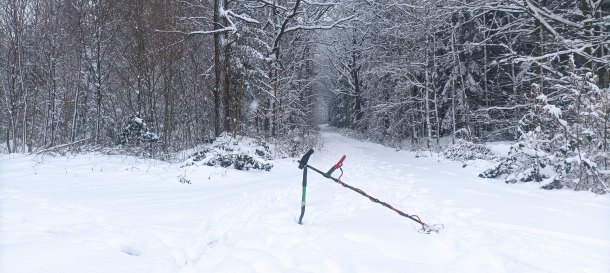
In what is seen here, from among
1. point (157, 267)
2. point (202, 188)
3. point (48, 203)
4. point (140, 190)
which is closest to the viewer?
point (157, 267)

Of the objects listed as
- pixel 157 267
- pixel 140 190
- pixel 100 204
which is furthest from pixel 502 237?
pixel 140 190

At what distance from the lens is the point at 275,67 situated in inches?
673

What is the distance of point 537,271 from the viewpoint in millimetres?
3666

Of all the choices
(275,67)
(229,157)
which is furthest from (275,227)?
(275,67)

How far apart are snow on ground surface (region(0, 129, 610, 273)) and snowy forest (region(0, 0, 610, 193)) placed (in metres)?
1.75

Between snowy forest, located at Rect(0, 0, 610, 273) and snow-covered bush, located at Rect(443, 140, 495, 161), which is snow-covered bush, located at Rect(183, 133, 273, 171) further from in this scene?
snow-covered bush, located at Rect(443, 140, 495, 161)

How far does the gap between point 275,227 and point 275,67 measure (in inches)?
501

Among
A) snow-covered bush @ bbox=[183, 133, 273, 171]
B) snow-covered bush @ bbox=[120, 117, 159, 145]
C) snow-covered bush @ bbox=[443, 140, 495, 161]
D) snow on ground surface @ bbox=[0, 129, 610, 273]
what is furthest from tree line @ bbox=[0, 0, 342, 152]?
snow-covered bush @ bbox=[443, 140, 495, 161]

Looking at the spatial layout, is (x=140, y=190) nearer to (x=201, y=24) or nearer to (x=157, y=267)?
(x=157, y=267)

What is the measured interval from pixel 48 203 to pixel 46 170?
365cm

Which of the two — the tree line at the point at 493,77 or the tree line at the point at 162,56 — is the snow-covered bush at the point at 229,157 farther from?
the tree line at the point at 493,77

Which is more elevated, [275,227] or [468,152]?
[468,152]

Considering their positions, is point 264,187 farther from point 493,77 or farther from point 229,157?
point 493,77

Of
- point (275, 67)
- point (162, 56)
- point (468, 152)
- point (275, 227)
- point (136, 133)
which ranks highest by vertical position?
point (162, 56)
